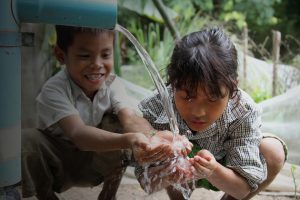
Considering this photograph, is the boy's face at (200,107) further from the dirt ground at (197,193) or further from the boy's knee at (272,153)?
the dirt ground at (197,193)

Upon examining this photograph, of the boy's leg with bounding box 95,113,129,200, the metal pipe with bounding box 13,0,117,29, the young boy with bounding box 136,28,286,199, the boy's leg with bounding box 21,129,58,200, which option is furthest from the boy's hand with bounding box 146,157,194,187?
the metal pipe with bounding box 13,0,117,29

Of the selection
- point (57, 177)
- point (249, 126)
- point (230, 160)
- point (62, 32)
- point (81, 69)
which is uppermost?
point (62, 32)

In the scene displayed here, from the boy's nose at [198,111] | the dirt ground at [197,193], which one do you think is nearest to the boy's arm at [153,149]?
the boy's nose at [198,111]

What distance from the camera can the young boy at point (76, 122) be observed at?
1.79 metres

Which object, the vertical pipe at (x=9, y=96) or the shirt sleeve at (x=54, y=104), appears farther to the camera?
the shirt sleeve at (x=54, y=104)

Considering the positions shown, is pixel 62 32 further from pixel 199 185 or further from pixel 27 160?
pixel 199 185

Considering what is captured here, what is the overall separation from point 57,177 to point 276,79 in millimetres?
2147

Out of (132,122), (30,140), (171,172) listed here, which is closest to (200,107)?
(171,172)

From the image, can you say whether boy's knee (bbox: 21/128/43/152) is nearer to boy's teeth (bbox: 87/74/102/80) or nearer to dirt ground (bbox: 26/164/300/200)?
boy's teeth (bbox: 87/74/102/80)

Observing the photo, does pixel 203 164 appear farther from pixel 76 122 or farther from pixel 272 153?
pixel 76 122

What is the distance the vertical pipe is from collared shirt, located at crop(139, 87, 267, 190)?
63 cm

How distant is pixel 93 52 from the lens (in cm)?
184

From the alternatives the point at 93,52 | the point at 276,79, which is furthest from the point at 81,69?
the point at 276,79

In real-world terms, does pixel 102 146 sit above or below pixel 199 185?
above
